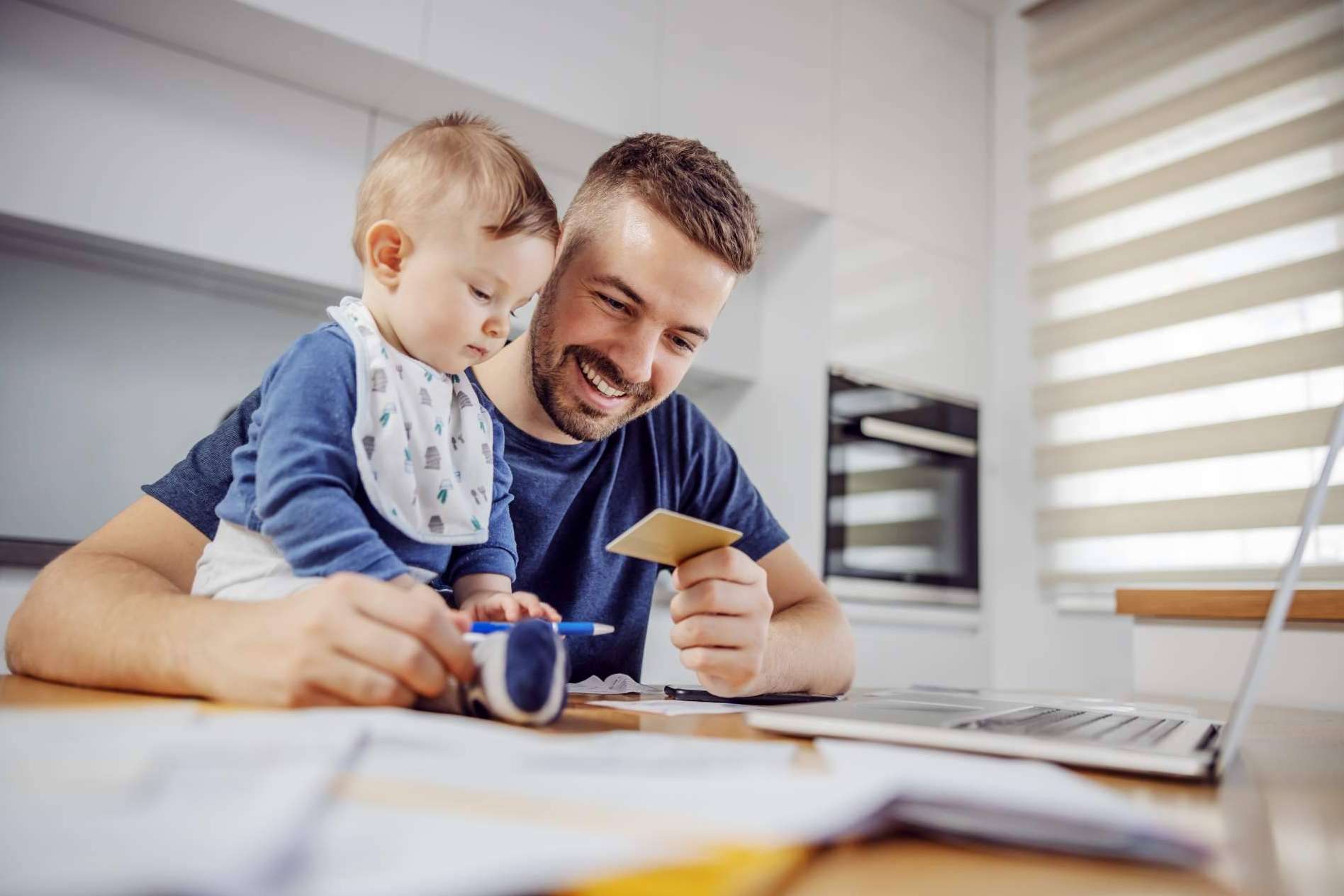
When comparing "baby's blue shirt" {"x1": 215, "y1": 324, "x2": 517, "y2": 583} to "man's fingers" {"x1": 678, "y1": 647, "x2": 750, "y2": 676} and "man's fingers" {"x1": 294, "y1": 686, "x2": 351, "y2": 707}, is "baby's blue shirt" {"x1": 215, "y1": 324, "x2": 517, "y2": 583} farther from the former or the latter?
"man's fingers" {"x1": 678, "y1": 647, "x2": 750, "y2": 676}

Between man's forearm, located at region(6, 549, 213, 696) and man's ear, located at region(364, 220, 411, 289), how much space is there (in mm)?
318

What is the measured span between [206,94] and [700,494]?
1.42m

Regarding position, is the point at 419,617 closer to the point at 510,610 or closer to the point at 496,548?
the point at 510,610

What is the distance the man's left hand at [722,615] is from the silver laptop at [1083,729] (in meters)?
0.13

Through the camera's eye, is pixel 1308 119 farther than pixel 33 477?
Yes

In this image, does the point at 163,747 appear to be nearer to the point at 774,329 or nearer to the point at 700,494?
the point at 700,494

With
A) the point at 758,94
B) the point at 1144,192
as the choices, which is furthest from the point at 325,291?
the point at 1144,192

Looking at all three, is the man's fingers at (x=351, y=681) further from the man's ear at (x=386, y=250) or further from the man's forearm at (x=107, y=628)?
the man's ear at (x=386, y=250)

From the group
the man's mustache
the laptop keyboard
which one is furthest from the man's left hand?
the man's mustache

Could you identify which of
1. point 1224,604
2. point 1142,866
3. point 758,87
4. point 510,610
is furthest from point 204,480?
point 758,87

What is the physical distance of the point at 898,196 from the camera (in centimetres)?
314

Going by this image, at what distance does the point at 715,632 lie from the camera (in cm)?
87

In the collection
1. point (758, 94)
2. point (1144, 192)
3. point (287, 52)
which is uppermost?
point (758, 94)

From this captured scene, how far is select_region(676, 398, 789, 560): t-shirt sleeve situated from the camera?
1492 mm
